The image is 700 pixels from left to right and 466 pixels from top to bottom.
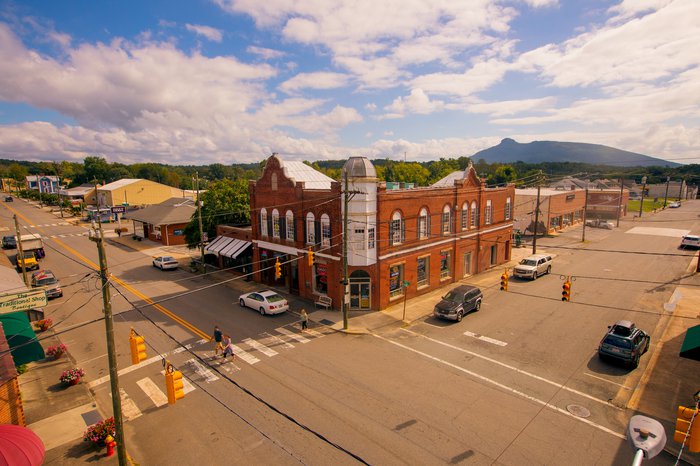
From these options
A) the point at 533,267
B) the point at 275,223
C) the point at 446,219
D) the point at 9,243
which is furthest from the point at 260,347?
the point at 9,243

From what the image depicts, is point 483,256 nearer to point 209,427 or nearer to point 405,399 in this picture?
point 405,399

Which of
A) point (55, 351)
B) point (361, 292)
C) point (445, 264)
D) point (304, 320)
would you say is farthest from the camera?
point (445, 264)

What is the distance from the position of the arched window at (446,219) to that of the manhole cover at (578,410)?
58.8ft

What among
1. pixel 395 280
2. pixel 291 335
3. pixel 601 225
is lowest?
pixel 601 225

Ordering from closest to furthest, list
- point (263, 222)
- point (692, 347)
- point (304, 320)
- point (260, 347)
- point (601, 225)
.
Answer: point (692, 347), point (260, 347), point (304, 320), point (263, 222), point (601, 225)

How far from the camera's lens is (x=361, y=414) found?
14.3 meters

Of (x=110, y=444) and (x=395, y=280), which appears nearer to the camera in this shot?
(x=110, y=444)

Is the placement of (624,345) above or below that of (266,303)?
above

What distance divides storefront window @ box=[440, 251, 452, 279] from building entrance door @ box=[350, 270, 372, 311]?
8.36 meters

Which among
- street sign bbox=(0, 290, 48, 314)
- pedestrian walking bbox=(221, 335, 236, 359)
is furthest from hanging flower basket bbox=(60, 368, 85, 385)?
pedestrian walking bbox=(221, 335, 236, 359)

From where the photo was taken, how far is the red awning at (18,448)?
30.8 ft

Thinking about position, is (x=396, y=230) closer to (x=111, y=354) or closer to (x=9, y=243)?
(x=111, y=354)

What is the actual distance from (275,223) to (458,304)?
1588cm

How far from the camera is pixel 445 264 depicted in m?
32.2
